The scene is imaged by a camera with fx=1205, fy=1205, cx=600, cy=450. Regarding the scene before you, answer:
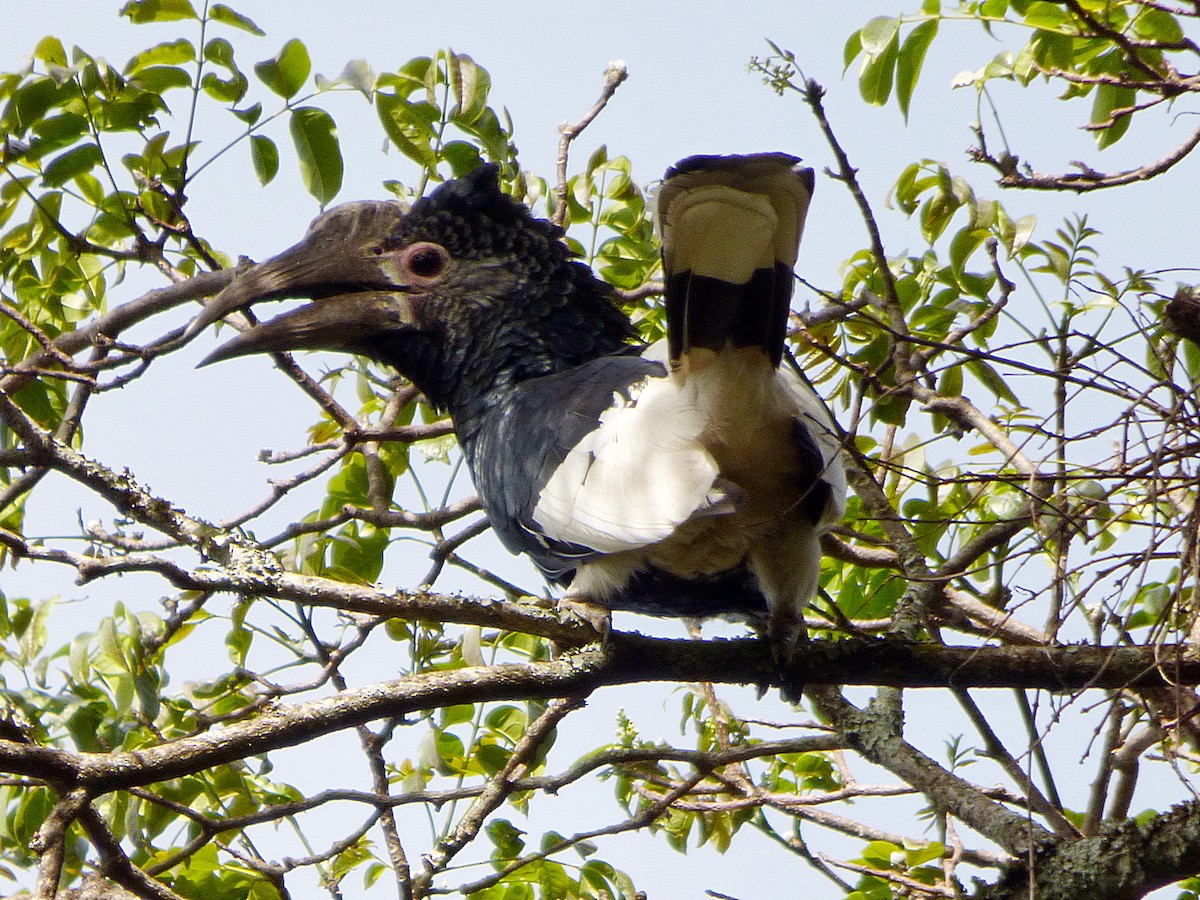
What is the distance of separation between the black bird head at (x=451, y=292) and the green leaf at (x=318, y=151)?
0.30m

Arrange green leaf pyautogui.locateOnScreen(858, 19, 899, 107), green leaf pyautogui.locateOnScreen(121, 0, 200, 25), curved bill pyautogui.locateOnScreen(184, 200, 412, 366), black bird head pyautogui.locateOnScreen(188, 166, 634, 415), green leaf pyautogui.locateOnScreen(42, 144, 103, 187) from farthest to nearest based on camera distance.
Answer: black bird head pyautogui.locateOnScreen(188, 166, 634, 415) < curved bill pyautogui.locateOnScreen(184, 200, 412, 366) < green leaf pyautogui.locateOnScreen(42, 144, 103, 187) < green leaf pyautogui.locateOnScreen(121, 0, 200, 25) < green leaf pyautogui.locateOnScreen(858, 19, 899, 107)

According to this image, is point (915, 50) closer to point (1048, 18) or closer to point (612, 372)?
point (1048, 18)

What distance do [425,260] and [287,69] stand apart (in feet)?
2.11

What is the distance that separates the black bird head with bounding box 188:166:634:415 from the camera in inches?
123

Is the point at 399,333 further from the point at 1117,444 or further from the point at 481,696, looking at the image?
the point at 1117,444

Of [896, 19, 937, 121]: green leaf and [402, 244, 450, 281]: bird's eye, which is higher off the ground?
[402, 244, 450, 281]: bird's eye

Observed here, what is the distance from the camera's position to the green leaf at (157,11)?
2746 mm

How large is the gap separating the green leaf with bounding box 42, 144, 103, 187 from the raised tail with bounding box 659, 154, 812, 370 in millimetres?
1502

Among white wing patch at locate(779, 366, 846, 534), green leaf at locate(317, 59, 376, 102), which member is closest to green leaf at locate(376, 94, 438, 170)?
green leaf at locate(317, 59, 376, 102)

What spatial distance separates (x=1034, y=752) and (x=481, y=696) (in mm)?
1044

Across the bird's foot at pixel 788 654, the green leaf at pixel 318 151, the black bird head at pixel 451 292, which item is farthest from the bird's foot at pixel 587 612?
the green leaf at pixel 318 151

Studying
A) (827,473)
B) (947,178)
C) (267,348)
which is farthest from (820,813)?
(267,348)

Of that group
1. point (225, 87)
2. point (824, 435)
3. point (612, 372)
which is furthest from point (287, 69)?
point (824, 435)

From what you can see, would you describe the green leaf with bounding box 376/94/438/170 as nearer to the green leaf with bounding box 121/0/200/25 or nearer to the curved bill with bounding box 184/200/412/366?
the curved bill with bounding box 184/200/412/366
